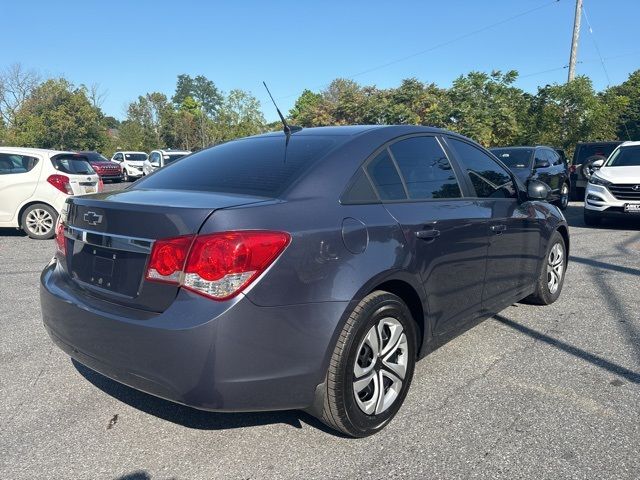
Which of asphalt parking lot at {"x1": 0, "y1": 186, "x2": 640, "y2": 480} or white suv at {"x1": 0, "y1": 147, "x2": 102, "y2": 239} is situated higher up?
white suv at {"x1": 0, "y1": 147, "x2": 102, "y2": 239}

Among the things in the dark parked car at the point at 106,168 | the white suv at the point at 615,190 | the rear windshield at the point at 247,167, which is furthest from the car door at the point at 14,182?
the dark parked car at the point at 106,168

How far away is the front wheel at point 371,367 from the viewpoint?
256 cm

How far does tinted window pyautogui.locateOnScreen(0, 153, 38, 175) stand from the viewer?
934 cm

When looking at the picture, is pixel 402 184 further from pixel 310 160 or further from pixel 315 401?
pixel 315 401

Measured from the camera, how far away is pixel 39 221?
9523mm

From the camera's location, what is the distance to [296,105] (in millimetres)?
76500

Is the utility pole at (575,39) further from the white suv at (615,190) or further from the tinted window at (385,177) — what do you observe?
the tinted window at (385,177)

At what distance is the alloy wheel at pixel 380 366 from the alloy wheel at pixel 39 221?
8.49 meters

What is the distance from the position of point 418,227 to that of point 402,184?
0.30 metres

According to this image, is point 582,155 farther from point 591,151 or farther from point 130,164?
point 130,164

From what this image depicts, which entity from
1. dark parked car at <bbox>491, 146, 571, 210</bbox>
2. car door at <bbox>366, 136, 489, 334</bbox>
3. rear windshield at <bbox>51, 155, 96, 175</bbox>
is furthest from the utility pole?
car door at <bbox>366, 136, 489, 334</bbox>

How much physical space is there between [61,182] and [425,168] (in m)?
8.13

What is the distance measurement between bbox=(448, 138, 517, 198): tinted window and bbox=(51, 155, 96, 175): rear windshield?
8.17 meters

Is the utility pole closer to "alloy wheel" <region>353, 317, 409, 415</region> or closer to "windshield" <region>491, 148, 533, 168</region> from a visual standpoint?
"windshield" <region>491, 148, 533, 168</region>
